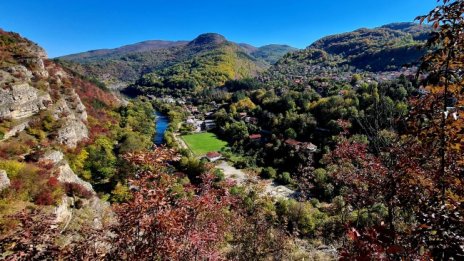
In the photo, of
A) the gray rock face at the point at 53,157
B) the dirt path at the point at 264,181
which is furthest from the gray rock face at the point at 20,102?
the dirt path at the point at 264,181

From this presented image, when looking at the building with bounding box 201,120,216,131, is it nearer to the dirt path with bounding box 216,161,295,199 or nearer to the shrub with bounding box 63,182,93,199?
the dirt path with bounding box 216,161,295,199

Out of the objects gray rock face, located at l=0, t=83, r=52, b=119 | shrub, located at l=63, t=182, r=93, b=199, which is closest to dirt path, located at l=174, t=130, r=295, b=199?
shrub, located at l=63, t=182, r=93, b=199

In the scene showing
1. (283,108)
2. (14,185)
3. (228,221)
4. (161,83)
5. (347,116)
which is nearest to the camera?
(228,221)

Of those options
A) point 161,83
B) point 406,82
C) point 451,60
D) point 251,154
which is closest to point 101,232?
point 451,60

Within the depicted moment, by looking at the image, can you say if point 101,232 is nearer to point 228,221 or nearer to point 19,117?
point 228,221

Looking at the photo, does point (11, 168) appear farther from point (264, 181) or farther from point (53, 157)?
point (264, 181)
